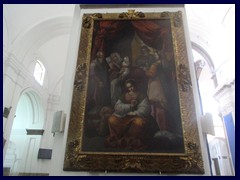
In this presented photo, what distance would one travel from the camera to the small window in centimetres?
1105

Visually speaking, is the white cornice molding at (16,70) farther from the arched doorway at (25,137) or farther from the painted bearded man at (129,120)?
the painted bearded man at (129,120)

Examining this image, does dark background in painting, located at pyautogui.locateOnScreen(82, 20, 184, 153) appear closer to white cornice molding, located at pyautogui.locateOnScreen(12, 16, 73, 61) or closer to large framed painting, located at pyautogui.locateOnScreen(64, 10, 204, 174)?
large framed painting, located at pyautogui.locateOnScreen(64, 10, 204, 174)

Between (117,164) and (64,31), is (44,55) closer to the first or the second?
(64,31)

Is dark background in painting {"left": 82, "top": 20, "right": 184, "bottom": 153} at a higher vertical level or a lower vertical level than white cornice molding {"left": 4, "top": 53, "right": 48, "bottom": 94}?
lower

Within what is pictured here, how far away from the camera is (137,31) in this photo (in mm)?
3805

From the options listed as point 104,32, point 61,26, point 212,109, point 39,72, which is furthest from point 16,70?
point 212,109

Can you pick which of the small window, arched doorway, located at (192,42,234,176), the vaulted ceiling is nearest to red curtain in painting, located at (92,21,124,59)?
arched doorway, located at (192,42,234,176)

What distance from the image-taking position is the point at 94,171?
275 centimetres

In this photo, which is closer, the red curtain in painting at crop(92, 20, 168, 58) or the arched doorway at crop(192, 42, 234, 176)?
the red curtain in painting at crop(92, 20, 168, 58)

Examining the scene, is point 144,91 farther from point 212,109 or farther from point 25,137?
point 212,109

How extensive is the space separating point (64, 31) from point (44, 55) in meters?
3.13

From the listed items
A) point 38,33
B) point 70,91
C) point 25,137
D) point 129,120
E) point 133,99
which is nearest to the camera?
point 129,120

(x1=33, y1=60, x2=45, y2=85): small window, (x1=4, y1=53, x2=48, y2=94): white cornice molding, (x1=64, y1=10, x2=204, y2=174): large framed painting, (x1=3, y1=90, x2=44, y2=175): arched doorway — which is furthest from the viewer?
(x1=33, y1=60, x2=45, y2=85): small window

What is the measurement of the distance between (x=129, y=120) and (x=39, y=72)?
957 centimetres
